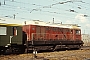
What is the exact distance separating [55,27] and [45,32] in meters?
1.91

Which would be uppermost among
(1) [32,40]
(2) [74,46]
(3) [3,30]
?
(3) [3,30]

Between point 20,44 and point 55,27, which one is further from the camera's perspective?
point 55,27

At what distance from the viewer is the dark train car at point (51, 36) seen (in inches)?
872

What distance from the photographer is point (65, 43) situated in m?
25.4

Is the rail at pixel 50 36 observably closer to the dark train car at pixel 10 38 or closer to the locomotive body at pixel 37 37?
the locomotive body at pixel 37 37

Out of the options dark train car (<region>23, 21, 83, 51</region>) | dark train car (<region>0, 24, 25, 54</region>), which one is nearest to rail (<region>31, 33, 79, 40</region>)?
dark train car (<region>23, 21, 83, 51</region>)

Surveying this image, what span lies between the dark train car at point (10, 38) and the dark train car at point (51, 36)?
1479 mm

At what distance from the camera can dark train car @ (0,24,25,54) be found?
18453mm

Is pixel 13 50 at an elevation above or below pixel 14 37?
below

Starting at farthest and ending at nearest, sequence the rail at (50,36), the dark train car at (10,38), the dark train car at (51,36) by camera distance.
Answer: the rail at (50,36) < the dark train car at (51,36) < the dark train car at (10,38)

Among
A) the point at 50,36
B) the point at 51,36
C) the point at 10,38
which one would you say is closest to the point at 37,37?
the point at 50,36

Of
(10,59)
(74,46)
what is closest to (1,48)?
(10,59)

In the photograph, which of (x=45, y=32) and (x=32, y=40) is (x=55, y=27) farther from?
(x=32, y=40)

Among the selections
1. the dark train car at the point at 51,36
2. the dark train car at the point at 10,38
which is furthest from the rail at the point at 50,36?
the dark train car at the point at 10,38
